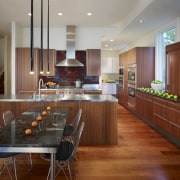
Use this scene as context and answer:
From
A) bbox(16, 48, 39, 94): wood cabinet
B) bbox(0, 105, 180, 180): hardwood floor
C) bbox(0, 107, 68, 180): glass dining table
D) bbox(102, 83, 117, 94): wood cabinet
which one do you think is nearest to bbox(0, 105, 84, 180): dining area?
bbox(0, 107, 68, 180): glass dining table

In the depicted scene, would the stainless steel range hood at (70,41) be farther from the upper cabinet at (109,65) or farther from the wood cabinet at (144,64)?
the upper cabinet at (109,65)

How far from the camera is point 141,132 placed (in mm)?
5949

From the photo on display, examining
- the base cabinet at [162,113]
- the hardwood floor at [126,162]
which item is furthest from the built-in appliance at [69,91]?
the hardwood floor at [126,162]

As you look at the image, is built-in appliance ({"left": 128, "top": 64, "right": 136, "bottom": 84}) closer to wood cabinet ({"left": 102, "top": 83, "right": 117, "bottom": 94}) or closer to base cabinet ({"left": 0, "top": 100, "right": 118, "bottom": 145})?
base cabinet ({"left": 0, "top": 100, "right": 118, "bottom": 145})

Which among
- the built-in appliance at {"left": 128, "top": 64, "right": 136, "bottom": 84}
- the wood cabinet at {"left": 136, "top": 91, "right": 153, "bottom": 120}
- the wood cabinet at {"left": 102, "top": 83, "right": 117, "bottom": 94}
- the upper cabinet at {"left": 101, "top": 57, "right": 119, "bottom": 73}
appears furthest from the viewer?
the upper cabinet at {"left": 101, "top": 57, "right": 119, "bottom": 73}

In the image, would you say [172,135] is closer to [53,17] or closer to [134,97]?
→ [134,97]

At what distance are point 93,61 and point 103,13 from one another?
179 centimetres

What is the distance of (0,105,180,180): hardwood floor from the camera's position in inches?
132

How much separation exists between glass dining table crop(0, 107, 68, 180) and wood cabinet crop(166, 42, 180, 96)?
3.15 metres

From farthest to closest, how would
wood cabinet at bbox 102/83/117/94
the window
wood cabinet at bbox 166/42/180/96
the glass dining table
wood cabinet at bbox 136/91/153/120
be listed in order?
wood cabinet at bbox 102/83/117/94 → the window → wood cabinet at bbox 136/91/153/120 → wood cabinet at bbox 166/42/180/96 → the glass dining table

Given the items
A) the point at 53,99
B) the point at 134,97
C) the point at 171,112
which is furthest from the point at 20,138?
the point at 134,97

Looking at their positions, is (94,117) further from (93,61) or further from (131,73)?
(131,73)

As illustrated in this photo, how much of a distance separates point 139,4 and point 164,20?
111 centimetres

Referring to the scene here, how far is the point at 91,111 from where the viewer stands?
4828 mm
